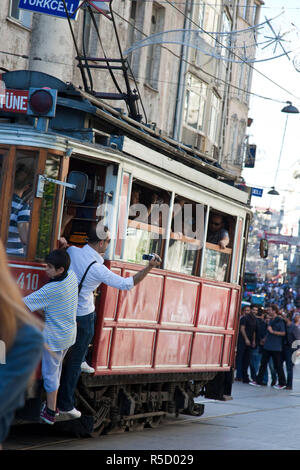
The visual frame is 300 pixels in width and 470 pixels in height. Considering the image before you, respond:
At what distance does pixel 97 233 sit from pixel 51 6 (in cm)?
606

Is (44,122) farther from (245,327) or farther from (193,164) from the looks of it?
(245,327)

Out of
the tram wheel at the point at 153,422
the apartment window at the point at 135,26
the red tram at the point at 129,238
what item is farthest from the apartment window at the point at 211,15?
the tram wheel at the point at 153,422

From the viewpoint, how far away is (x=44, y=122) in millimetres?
8766

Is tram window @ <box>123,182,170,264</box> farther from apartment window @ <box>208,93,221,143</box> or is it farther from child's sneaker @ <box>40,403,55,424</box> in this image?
apartment window @ <box>208,93,221,143</box>

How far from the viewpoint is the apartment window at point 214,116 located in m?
32.2

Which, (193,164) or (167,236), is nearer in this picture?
(167,236)

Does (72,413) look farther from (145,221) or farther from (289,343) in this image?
(289,343)

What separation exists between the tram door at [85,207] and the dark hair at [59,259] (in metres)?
1.15

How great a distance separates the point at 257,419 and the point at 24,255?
6191 millimetres

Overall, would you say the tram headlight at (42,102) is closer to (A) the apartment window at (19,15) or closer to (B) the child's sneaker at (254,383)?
(A) the apartment window at (19,15)

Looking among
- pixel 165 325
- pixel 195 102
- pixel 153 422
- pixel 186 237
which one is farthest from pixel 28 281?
pixel 195 102

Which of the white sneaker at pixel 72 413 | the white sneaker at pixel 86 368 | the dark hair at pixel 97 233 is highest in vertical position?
the dark hair at pixel 97 233

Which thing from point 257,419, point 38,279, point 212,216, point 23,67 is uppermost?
point 23,67
